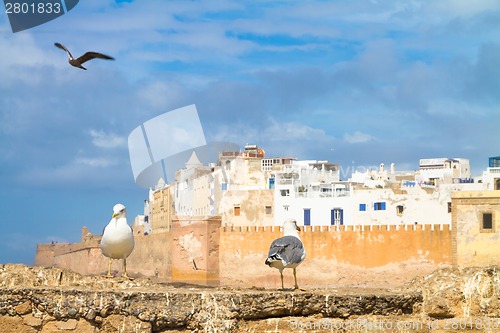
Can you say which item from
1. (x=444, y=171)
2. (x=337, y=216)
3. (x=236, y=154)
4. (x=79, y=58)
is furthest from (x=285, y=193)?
(x=79, y=58)

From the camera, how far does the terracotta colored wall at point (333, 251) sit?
140ft

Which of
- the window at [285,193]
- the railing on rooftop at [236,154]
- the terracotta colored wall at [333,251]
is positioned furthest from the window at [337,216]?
the railing on rooftop at [236,154]

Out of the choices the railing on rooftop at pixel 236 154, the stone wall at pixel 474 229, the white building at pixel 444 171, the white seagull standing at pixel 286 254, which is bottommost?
the white seagull standing at pixel 286 254

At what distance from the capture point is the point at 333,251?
146 feet

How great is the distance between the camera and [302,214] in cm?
4747

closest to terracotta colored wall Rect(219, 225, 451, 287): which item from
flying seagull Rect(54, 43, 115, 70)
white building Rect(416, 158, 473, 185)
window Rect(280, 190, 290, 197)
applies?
window Rect(280, 190, 290, 197)

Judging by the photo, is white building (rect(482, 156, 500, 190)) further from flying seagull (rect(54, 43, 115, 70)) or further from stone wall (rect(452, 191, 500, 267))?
flying seagull (rect(54, 43, 115, 70))

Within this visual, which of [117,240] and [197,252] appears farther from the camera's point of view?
[197,252]

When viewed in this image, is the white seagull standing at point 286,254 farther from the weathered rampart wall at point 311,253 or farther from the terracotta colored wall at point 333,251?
the terracotta colored wall at point 333,251

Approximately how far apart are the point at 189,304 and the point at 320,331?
3.03 ft

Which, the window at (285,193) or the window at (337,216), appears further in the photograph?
the window at (285,193)

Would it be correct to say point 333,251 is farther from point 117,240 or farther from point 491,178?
point 117,240

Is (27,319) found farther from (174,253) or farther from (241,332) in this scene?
(174,253)

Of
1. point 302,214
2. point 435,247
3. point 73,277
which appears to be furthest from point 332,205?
point 73,277
